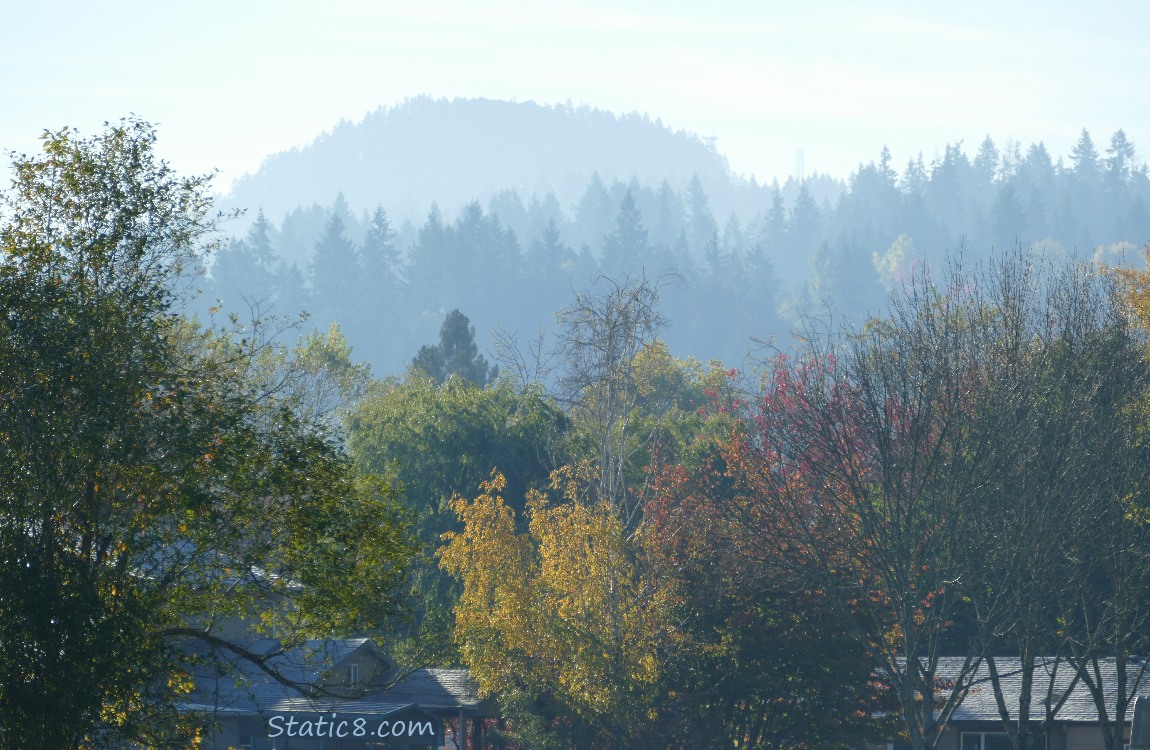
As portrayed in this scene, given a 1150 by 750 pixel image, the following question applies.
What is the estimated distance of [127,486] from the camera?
1689cm

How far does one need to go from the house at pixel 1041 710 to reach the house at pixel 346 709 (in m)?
13.8

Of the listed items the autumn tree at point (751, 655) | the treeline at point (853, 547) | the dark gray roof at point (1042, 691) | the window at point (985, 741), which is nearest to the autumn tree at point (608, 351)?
the treeline at point (853, 547)

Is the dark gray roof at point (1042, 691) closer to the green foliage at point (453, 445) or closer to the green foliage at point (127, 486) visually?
the green foliage at point (453, 445)

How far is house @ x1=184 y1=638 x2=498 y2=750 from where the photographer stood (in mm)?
39281

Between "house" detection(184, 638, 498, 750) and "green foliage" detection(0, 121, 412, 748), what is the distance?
20.3 metres

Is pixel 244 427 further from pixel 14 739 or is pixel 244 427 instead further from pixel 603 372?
pixel 603 372

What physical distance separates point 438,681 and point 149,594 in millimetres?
27512

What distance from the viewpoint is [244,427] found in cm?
1775

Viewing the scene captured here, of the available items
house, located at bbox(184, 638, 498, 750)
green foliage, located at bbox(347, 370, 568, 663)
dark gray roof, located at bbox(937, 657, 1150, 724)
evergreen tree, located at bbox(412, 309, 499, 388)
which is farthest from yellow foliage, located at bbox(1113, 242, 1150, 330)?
evergreen tree, located at bbox(412, 309, 499, 388)

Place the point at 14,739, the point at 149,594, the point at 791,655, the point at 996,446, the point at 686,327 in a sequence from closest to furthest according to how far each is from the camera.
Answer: the point at 14,739
the point at 149,594
the point at 996,446
the point at 791,655
the point at 686,327

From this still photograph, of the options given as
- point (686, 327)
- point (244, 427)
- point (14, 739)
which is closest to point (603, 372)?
point (244, 427)

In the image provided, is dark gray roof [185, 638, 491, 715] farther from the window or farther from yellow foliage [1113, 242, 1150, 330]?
yellow foliage [1113, 242, 1150, 330]

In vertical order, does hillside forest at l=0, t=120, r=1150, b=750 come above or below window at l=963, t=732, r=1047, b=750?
above

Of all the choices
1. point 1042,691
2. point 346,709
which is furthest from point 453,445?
point 1042,691
